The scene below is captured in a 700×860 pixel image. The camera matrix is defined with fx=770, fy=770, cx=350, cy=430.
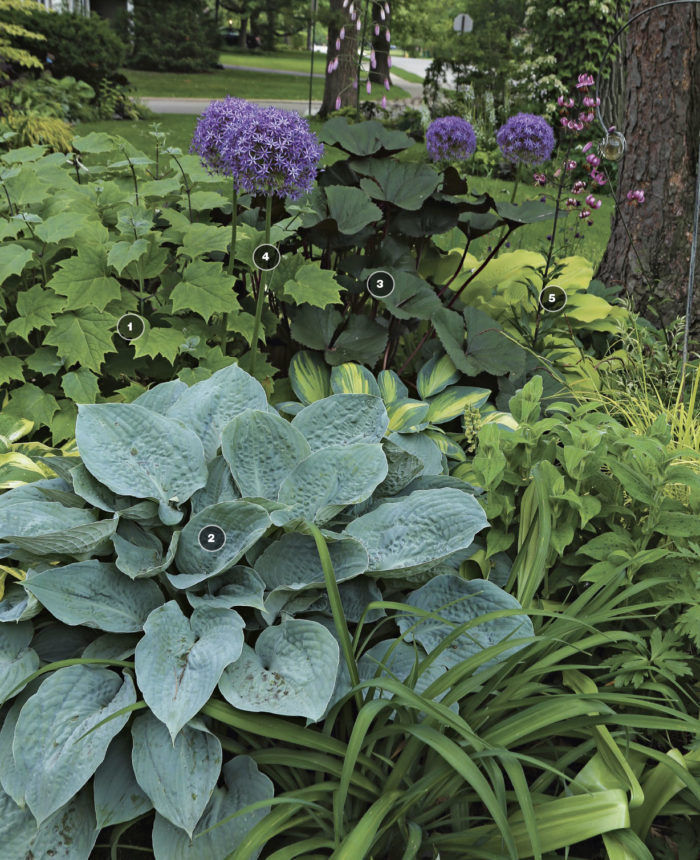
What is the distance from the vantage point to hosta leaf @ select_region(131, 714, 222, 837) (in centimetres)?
135

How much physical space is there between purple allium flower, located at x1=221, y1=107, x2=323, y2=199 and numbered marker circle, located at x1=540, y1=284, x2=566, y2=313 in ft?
3.74

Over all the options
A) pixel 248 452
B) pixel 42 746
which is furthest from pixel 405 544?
pixel 42 746

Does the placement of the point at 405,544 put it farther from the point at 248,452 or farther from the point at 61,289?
the point at 61,289

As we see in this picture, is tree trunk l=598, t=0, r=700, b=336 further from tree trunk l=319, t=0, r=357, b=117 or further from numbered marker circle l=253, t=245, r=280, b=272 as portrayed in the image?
tree trunk l=319, t=0, r=357, b=117

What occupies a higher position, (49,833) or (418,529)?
(418,529)

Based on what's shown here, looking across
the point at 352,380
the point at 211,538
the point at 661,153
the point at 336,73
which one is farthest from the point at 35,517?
the point at 336,73

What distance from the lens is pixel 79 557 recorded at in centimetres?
163

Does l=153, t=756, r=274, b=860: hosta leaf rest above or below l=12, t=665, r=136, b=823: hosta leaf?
below

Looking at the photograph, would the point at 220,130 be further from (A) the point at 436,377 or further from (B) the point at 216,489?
(A) the point at 436,377

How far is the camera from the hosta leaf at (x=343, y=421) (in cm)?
197

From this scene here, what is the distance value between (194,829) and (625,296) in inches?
127

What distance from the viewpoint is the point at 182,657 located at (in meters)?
1.47

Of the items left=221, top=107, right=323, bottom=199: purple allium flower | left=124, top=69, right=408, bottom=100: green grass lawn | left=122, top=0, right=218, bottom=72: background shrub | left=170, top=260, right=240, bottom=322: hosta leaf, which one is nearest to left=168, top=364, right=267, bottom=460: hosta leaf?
left=170, top=260, right=240, bottom=322: hosta leaf

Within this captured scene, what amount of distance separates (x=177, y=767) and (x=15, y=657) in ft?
1.38
